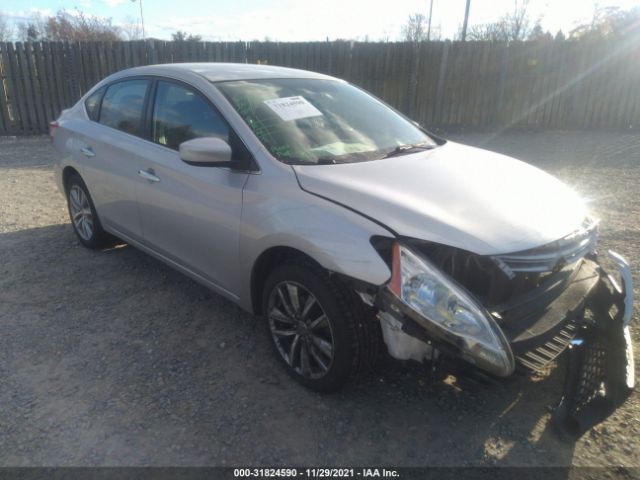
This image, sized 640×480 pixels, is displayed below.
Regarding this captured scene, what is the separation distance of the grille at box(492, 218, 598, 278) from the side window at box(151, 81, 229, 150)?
1.81m

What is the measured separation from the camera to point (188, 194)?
10.4ft

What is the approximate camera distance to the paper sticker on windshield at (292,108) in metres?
3.10

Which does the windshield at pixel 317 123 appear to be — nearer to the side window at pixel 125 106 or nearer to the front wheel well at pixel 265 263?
the front wheel well at pixel 265 263

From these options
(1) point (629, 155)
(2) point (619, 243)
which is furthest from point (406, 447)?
(1) point (629, 155)

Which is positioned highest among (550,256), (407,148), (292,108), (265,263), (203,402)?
(292,108)

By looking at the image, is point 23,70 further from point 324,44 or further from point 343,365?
point 343,365

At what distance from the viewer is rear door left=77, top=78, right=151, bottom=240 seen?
3.74 m

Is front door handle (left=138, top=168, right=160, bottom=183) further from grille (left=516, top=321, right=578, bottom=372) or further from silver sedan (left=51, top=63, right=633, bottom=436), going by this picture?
grille (left=516, top=321, right=578, bottom=372)

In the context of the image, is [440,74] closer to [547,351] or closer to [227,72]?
[227,72]

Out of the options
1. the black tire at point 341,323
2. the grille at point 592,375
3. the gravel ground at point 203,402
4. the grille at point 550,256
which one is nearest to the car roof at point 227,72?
the black tire at point 341,323

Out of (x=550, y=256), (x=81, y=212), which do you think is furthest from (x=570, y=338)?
(x=81, y=212)

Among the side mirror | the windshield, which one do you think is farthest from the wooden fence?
the side mirror

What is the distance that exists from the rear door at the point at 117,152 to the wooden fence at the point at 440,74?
7670 mm

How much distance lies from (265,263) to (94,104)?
282 cm
